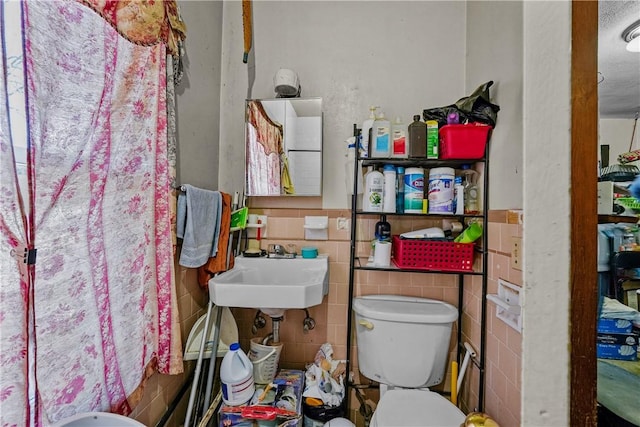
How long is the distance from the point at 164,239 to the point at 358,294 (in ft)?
3.35

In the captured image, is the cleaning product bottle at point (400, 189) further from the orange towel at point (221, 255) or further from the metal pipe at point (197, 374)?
the metal pipe at point (197, 374)

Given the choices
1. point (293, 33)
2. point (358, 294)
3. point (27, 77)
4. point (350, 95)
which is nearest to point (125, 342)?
point (27, 77)

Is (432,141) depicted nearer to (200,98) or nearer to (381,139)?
(381,139)

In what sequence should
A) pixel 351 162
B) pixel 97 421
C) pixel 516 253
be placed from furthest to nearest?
1. pixel 351 162
2. pixel 516 253
3. pixel 97 421

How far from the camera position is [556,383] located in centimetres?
32

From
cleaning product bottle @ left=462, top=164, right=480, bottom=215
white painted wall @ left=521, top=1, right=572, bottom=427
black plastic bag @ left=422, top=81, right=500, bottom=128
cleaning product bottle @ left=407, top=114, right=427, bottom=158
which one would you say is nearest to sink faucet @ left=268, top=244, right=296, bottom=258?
cleaning product bottle @ left=407, top=114, right=427, bottom=158

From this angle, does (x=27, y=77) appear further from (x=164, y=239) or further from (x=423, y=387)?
(x=423, y=387)

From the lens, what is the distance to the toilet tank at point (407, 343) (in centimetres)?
123

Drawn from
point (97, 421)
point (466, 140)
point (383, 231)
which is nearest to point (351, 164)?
point (383, 231)

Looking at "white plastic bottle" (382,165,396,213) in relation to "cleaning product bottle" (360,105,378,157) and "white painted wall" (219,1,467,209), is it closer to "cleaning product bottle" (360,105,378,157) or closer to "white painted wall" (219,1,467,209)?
"cleaning product bottle" (360,105,378,157)

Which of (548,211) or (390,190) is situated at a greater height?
(390,190)

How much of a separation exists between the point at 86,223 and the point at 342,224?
1111 mm

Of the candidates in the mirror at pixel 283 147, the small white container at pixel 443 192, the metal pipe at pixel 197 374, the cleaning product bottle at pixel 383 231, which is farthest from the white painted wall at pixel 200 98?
the small white container at pixel 443 192

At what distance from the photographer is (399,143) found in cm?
131
